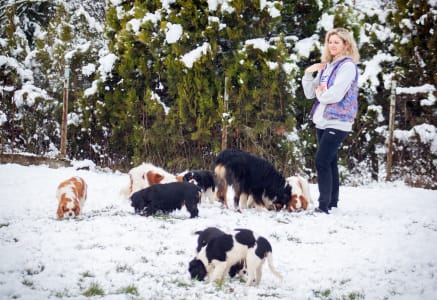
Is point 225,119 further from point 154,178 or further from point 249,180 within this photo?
point 249,180

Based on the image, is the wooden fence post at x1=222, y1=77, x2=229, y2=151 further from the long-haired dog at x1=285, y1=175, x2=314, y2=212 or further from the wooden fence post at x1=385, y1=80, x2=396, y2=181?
the wooden fence post at x1=385, y1=80, x2=396, y2=181

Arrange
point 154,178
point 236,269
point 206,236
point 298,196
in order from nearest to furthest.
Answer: point 236,269 < point 206,236 < point 298,196 < point 154,178

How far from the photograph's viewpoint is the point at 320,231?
5324 mm

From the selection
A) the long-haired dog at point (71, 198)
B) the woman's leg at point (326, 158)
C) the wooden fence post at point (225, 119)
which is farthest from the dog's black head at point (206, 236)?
the wooden fence post at point (225, 119)

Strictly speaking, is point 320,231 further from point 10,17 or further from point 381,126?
point 10,17

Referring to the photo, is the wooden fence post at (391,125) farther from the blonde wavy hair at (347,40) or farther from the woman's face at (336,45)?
the woman's face at (336,45)

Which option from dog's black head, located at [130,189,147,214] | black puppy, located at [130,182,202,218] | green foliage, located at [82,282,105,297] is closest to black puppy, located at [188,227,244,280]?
green foliage, located at [82,282,105,297]

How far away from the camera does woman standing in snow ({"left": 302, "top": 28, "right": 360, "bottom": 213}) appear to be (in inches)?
230

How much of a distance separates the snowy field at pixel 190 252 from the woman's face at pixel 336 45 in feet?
6.96

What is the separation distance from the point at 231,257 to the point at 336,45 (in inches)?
135

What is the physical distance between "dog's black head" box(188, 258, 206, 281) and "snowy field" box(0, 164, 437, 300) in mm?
77

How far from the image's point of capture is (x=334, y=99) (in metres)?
5.81

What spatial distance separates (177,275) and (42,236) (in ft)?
5.32

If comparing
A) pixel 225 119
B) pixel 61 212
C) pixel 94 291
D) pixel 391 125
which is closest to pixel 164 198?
pixel 61 212
